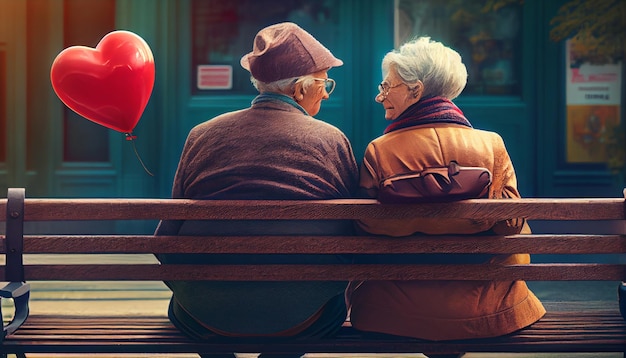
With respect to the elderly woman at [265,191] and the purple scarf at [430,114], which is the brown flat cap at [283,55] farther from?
the purple scarf at [430,114]

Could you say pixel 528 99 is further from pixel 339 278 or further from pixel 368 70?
pixel 339 278

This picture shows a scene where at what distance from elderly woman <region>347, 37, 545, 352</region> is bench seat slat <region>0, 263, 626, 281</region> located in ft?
0.29

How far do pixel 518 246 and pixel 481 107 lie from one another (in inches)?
230

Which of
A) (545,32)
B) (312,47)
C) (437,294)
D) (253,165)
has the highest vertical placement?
(545,32)

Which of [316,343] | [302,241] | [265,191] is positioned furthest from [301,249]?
[316,343]

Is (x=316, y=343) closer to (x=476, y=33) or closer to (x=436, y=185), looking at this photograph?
(x=436, y=185)

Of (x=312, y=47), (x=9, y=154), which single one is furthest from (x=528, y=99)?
(x=312, y=47)

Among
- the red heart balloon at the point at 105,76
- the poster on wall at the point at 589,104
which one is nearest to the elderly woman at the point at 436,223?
the red heart balloon at the point at 105,76

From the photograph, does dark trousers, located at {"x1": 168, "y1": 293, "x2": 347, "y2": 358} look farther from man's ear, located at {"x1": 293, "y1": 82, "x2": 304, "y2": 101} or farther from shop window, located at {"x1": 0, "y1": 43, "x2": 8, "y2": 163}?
shop window, located at {"x1": 0, "y1": 43, "x2": 8, "y2": 163}

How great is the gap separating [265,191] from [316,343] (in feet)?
1.91

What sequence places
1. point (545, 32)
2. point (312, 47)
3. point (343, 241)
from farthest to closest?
point (545, 32) < point (312, 47) < point (343, 241)

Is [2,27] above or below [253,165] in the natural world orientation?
above

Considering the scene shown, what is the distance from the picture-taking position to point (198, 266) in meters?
3.46

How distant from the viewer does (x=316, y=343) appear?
355cm
